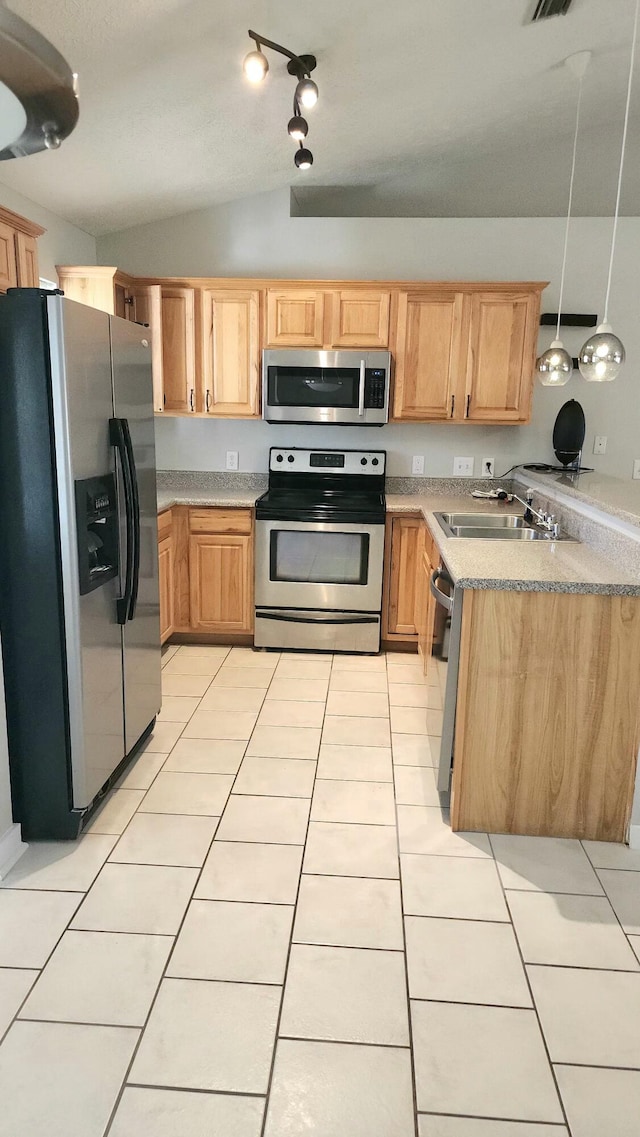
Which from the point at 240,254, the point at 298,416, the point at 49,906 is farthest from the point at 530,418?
the point at 49,906

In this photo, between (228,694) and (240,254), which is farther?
(240,254)

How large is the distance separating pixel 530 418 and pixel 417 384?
2.31ft

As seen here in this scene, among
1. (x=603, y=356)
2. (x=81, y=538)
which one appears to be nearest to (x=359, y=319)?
(x=603, y=356)

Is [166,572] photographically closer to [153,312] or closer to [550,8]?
[153,312]

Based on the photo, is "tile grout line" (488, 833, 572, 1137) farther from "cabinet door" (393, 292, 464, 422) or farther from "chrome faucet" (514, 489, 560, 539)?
"cabinet door" (393, 292, 464, 422)

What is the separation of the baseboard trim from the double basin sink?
2016mm

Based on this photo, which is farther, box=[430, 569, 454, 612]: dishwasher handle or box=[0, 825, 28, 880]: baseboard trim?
box=[430, 569, 454, 612]: dishwasher handle

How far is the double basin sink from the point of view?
3.27 m

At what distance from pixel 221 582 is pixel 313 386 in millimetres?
1254

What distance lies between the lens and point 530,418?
4.27 m

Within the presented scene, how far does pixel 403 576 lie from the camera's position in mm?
Result: 4176

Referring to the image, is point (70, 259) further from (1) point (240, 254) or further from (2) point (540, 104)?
(2) point (540, 104)

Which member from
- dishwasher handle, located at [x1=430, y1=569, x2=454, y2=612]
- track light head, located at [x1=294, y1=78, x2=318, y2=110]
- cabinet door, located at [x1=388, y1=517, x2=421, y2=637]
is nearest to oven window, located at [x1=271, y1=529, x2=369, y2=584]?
cabinet door, located at [x1=388, y1=517, x2=421, y2=637]

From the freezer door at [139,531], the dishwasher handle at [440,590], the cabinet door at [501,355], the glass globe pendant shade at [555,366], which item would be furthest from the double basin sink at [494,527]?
the freezer door at [139,531]
